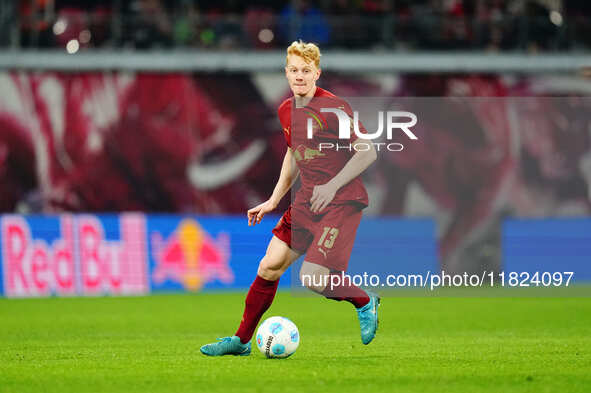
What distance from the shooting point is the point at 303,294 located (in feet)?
58.3

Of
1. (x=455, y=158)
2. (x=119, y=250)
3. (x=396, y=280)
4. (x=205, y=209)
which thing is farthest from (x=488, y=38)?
(x=396, y=280)

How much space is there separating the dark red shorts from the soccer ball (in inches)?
20.3

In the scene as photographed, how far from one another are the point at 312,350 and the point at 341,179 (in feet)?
5.23

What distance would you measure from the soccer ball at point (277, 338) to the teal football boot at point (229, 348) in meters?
0.20

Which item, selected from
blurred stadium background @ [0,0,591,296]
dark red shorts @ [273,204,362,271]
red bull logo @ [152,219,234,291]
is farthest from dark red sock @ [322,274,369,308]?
blurred stadium background @ [0,0,591,296]

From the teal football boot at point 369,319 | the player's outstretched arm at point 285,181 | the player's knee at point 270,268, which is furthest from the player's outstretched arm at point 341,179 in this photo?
the teal football boot at point 369,319

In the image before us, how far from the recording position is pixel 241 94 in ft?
73.4

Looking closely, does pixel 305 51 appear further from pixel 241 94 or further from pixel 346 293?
pixel 241 94

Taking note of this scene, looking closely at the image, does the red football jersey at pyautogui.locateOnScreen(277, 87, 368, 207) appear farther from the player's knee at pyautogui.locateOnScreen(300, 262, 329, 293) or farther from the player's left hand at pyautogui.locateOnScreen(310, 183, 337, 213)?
the player's knee at pyautogui.locateOnScreen(300, 262, 329, 293)

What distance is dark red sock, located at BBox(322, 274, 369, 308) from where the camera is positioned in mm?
7543

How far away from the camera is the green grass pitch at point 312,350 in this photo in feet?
21.2

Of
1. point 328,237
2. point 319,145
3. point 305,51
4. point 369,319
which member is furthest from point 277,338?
point 305,51

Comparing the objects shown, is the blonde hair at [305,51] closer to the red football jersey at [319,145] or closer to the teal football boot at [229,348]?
the red football jersey at [319,145]

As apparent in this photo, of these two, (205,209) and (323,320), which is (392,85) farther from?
(323,320)
